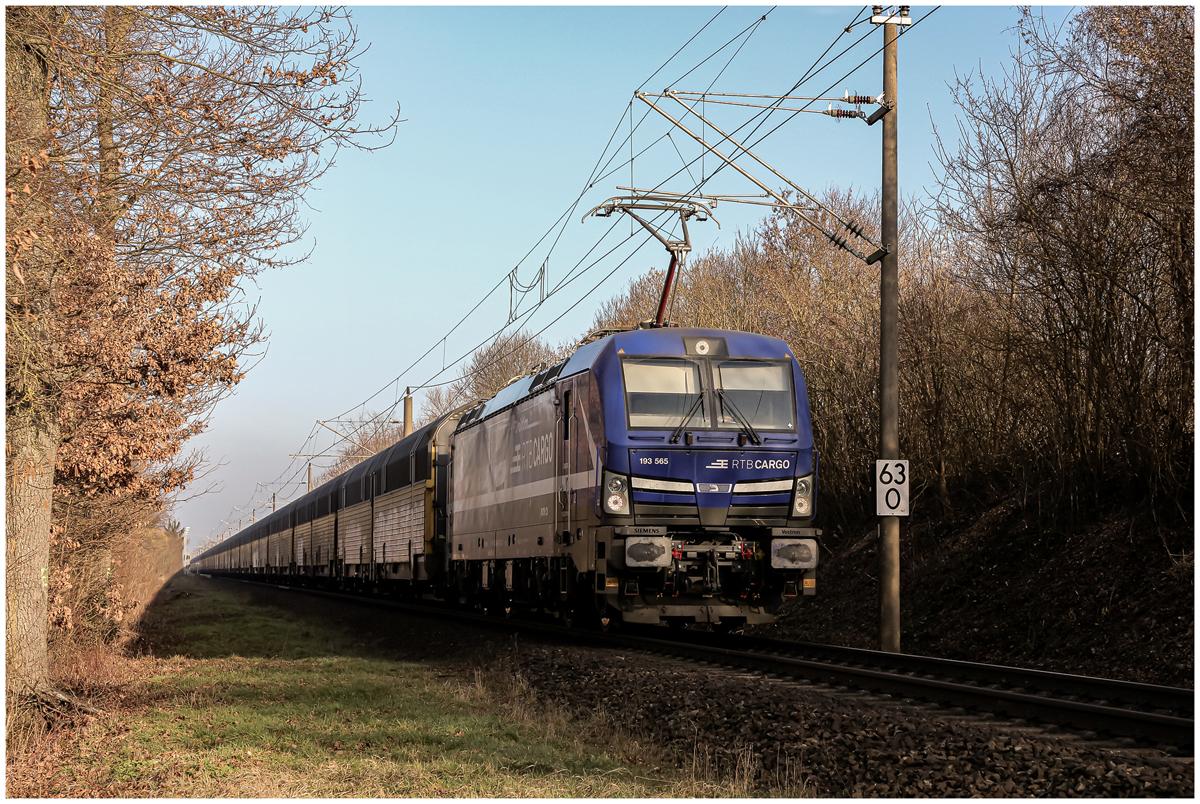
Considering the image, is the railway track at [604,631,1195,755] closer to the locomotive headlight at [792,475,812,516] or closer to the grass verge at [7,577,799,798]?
the locomotive headlight at [792,475,812,516]

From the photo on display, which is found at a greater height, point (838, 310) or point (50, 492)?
point (838, 310)

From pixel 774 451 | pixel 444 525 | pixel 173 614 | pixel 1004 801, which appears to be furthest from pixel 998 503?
pixel 173 614

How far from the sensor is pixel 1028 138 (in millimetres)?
17328

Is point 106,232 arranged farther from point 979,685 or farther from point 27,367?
point 979,685

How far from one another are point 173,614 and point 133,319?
1975 cm

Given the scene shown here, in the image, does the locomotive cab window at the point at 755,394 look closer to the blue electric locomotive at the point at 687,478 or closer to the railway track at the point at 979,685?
the blue electric locomotive at the point at 687,478

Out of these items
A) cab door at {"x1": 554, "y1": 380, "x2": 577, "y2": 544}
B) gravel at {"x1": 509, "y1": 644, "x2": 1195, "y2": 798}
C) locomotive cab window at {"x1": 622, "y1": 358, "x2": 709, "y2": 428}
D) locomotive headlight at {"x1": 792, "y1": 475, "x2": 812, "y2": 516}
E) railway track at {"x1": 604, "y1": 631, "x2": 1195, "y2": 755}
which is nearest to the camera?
gravel at {"x1": 509, "y1": 644, "x2": 1195, "y2": 798}

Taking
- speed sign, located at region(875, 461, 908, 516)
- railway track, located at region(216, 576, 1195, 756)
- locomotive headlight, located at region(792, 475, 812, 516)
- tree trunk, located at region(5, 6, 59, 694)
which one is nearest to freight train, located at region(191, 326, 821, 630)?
locomotive headlight, located at region(792, 475, 812, 516)

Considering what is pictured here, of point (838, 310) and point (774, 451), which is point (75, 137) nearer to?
point (774, 451)

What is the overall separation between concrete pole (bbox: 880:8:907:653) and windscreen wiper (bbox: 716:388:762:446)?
1962mm

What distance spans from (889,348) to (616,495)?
429 cm

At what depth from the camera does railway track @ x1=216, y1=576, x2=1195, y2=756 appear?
317 inches

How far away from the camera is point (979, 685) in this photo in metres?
10.6

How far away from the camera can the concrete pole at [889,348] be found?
557 inches
